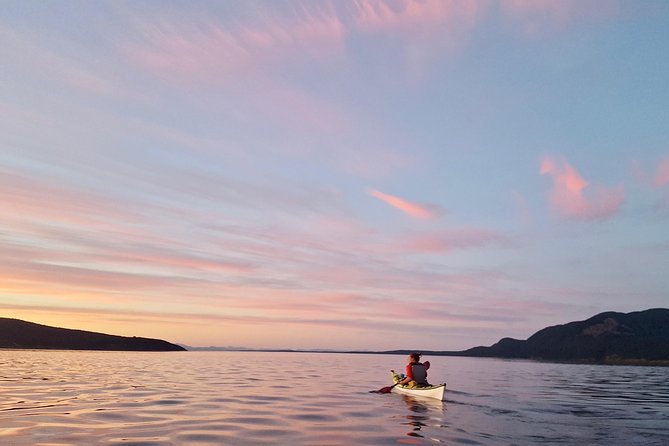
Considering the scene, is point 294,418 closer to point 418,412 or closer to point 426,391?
point 418,412

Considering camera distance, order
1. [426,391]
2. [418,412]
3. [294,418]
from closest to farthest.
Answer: [294,418] → [418,412] → [426,391]

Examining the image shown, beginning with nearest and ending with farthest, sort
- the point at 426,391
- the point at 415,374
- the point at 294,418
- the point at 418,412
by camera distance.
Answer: the point at 294,418
the point at 418,412
the point at 426,391
the point at 415,374

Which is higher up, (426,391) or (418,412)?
(426,391)

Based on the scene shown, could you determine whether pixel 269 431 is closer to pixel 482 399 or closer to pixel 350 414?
pixel 350 414

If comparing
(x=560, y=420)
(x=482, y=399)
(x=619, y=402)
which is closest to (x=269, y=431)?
(x=560, y=420)

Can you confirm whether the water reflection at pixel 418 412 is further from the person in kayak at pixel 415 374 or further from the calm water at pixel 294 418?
the person in kayak at pixel 415 374

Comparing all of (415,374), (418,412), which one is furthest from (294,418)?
(415,374)

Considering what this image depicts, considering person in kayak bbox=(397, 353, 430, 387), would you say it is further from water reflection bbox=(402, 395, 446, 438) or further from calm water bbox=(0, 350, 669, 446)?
calm water bbox=(0, 350, 669, 446)

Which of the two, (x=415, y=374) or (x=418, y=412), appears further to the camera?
(x=415, y=374)

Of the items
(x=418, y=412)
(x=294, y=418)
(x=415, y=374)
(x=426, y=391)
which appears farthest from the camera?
(x=415, y=374)

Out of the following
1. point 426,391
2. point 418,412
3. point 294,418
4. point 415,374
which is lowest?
point 294,418

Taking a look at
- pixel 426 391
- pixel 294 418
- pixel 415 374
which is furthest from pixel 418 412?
pixel 294 418

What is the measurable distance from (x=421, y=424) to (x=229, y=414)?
35.0 ft

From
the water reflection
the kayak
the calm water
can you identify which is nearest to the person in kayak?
the kayak
